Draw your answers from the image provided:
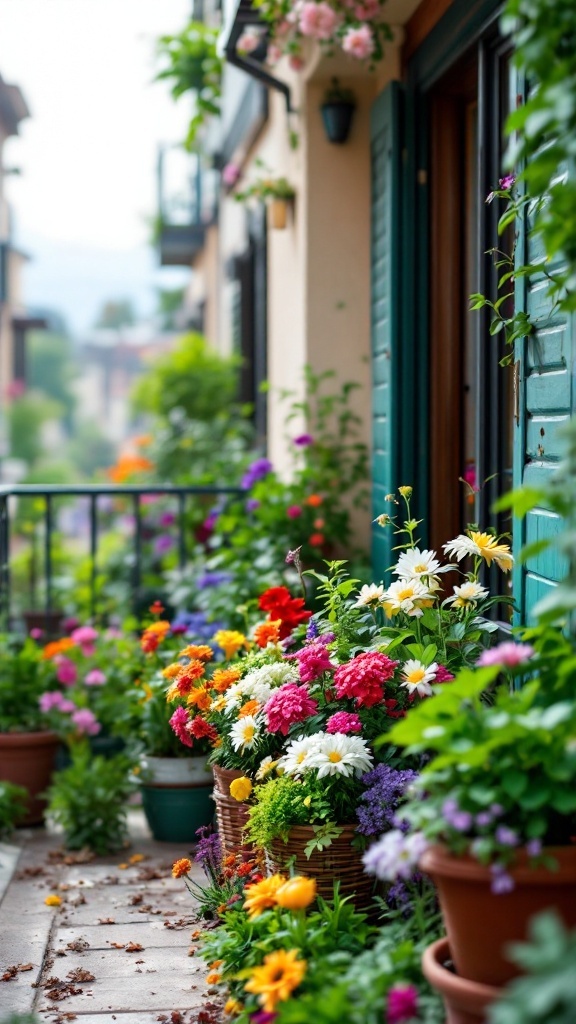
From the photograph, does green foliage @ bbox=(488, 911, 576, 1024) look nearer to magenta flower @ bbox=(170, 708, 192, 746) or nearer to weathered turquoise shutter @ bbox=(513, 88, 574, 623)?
weathered turquoise shutter @ bbox=(513, 88, 574, 623)

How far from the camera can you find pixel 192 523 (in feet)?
22.8

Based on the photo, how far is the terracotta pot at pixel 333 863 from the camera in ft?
8.86

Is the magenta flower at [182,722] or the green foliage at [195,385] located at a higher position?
the green foliage at [195,385]

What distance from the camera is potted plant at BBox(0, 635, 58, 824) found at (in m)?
4.49

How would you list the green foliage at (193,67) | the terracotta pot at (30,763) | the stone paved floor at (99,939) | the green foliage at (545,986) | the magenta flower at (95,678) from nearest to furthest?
the green foliage at (545,986) → the stone paved floor at (99,939) → the terracotta pot at (30,763) → the magenta flower at (95,678) → the green foliage at (193,67)

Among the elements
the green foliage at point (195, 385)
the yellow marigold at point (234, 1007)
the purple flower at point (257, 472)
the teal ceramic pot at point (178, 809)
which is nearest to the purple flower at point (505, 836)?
the yellow marigold at point (234, 1007)

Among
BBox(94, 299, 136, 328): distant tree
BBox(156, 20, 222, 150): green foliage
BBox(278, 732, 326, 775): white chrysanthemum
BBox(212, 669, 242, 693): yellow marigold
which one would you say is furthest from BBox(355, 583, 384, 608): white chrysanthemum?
BBox(94, 299, 136, 328): distant tree

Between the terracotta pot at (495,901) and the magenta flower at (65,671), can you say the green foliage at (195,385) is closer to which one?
the magenta flower at (65,671)

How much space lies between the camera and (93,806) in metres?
4.07

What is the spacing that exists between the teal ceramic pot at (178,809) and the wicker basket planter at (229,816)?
81cm

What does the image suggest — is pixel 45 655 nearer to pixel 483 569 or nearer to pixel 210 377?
pixel 483 569

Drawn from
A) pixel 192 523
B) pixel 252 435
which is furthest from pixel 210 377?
pixel 192 523

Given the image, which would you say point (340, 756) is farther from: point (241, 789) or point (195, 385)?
point (195, 385)

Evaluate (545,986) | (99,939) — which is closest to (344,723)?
(99,939)
